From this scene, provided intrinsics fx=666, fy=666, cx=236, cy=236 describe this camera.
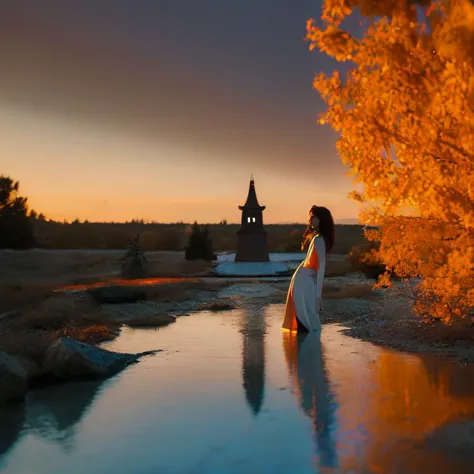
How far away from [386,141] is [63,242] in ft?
189

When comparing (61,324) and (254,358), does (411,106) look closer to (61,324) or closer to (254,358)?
(254,358)

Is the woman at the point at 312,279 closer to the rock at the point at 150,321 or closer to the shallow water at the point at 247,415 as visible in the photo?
the shallow water at the point at 247,415

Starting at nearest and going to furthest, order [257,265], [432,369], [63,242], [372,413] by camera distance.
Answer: [372,413], [432,369], [257,265], [63,242]

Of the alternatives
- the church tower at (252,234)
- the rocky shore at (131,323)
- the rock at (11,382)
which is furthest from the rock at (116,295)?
the church tower at (252,234)

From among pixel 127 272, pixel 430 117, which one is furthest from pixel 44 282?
pixel 430 117

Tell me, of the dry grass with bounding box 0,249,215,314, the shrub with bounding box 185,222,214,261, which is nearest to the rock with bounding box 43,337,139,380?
the dry grass with bounding box 0,249,215,314

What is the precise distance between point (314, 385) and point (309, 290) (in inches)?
188

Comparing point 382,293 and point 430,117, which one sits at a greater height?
point 430,117

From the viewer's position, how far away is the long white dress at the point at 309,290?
520 inches

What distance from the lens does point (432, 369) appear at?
31.5 feet

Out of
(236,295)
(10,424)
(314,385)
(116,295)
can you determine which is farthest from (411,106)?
(236,295)

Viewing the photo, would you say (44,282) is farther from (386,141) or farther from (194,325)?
(386,141)

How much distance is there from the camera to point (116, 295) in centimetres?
2144

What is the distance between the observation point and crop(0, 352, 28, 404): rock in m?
7.59
